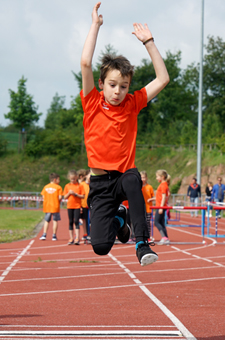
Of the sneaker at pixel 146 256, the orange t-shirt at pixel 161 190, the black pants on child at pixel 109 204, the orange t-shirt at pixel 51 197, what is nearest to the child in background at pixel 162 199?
the orange t-shirt at pixel 161 190

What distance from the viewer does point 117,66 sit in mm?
3840

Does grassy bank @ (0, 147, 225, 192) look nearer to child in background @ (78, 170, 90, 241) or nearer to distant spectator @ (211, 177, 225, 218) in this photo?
distant spectator @ (211, 177, 225, 218)

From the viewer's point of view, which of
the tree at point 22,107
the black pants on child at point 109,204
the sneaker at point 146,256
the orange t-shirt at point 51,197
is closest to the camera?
the sneaker at point 146,256

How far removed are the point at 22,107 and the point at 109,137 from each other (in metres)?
54.9

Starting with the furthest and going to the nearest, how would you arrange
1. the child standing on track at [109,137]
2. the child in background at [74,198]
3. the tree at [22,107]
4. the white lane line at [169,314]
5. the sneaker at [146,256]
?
the tree at [22,107], the child in background at [74,198], the white lane line at [169,314], the child standing on track at [109,137], the sneaker at [146,256]

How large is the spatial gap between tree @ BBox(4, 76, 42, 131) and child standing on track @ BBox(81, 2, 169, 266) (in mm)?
54225

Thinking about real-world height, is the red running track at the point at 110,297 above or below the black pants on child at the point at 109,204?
below

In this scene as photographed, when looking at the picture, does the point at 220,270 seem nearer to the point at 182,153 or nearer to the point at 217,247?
the point at 217,247

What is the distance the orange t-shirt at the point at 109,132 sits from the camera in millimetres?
3793

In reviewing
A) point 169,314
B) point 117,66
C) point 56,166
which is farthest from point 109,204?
point 56,166

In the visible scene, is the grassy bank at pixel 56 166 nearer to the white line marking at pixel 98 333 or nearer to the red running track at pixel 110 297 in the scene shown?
the red running track at pixel 110 297

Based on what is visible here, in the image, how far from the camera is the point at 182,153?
47.3m

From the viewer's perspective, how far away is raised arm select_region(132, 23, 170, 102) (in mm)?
3957

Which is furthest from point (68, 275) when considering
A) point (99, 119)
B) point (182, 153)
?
point (182, 153)
